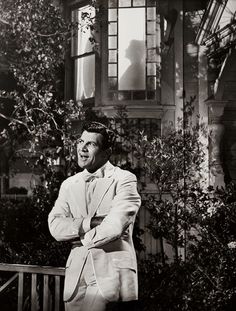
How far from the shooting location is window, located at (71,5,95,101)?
8453 mm

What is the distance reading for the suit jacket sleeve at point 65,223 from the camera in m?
2.25

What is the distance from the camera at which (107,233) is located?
85.0 inches

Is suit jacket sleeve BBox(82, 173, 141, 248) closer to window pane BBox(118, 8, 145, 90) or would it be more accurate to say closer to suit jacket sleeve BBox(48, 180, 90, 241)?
suit jacket sleeve BBox(48, 180, 90, 241)

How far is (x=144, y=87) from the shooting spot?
26.1 ft

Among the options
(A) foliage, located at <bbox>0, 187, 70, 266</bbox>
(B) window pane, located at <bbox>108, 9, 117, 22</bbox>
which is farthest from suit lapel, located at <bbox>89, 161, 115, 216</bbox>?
(B) window pane, located at <bbox>108, 9, 117, 22</bbox>

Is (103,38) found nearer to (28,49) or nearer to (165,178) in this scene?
(28,49)

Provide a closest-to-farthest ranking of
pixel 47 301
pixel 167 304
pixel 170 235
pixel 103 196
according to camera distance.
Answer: pixel 103 196
pixel 47 301
pixel 167 304
pixel 170 235

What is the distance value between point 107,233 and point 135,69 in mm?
6119

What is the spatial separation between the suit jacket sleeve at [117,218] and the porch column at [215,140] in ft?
16.2

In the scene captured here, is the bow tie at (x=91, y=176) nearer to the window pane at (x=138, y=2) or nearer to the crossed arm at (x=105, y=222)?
the crossed arm at (x=105, y=222)

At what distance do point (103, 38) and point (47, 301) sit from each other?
5.91 m

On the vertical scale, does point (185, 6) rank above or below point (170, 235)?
above

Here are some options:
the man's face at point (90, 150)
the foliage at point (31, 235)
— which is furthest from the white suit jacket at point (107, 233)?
the foliage at point (31, 235)

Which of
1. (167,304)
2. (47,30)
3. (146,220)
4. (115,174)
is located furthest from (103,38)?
(115,174)
